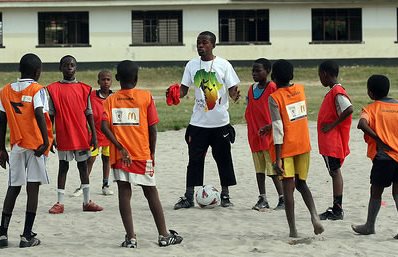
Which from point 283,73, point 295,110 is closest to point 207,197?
point 295,110

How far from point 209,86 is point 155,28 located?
34669 millimetres

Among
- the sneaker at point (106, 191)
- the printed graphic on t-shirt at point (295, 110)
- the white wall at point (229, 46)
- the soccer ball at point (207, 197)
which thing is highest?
the white wall at point (229, 46)

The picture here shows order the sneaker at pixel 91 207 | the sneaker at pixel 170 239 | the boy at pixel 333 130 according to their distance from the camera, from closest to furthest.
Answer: the sneaker at pixel 170 239 → the boy at pixel 333 130 → the sneaker at pixel 91 207

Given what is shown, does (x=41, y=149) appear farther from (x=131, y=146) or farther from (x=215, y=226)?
(x=215, y=226)

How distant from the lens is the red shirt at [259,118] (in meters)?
10.2

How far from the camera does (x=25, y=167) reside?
844cm

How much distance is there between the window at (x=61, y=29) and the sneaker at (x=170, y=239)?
3695 centimetres

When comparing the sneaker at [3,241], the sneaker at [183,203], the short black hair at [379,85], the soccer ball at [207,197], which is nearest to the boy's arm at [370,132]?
the short black hair at [379,85]

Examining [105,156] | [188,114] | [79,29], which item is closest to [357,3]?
[79,29]

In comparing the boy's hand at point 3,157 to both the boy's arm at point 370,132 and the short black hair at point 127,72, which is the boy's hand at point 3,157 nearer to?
the short black hair at point 127,72

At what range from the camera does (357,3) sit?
43.6 m

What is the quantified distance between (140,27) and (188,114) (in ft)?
69.1

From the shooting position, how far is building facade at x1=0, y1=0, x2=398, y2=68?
1718 inches

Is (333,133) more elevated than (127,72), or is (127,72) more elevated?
(127,72)
